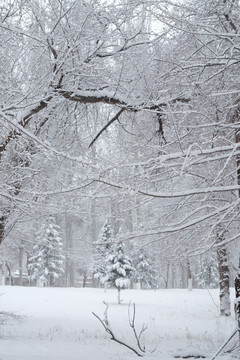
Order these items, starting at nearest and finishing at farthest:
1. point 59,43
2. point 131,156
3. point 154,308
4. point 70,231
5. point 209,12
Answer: point 209,12 < point 59,43 < point 131,156 < point 154,308 < point 70,231

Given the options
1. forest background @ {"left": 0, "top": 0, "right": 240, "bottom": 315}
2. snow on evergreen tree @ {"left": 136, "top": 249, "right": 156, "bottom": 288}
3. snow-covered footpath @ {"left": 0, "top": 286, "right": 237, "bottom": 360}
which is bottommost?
snow-covered footpath @ {"left": 0, "top": 286, "right": 237, "bottom": 360}

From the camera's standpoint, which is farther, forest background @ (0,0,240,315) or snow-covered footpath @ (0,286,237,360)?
snow-covered footpath @ (0,286,237,360)

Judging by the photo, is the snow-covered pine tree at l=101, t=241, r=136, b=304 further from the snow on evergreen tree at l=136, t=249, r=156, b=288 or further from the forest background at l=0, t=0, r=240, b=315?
the forest background at l=0, t=0, r=240, b=315

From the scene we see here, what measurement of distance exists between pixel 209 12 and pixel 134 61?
1734mm

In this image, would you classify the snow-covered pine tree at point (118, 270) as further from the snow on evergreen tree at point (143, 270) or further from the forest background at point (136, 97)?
the forest background at point (136, 97)

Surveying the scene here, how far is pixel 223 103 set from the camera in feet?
21.1

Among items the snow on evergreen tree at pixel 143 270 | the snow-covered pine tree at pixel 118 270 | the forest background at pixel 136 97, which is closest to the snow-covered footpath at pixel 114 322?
the snow-covered pine tree at pixel 118 270

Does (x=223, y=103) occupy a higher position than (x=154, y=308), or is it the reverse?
(x=223, y=103)

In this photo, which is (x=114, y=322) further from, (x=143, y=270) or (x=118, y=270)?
(x=143, y=270)

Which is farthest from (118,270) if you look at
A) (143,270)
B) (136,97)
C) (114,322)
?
(136,97)

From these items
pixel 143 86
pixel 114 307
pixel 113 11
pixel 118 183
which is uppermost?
pixel 113 11

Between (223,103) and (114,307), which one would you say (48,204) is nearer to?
(223,103)

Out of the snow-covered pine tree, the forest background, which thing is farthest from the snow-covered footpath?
the forest background

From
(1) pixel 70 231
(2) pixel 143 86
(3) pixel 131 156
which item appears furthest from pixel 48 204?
(1) pixel 70 231
